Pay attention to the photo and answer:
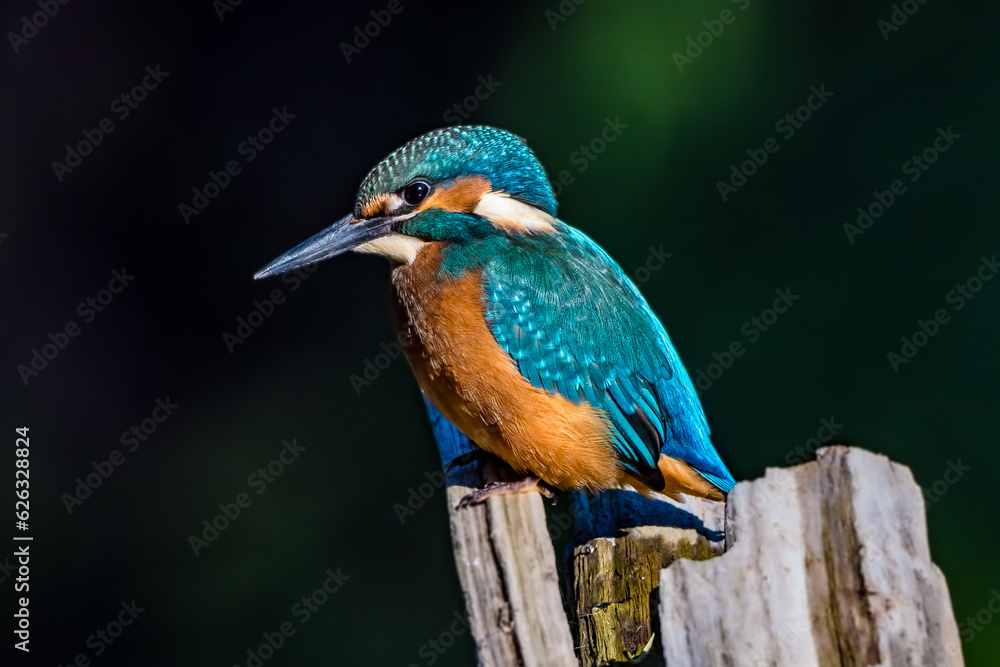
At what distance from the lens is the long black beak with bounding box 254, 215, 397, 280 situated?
7.57 feet

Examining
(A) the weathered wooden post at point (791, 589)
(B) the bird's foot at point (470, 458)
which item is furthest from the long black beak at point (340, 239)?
(A) the weathered wooden post at point (791, 589)

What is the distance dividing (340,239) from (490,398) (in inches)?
20.7

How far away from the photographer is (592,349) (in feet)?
7.39

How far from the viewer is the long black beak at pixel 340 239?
231 cm

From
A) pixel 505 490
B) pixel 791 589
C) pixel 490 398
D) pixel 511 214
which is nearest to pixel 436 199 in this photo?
pixel 511 214

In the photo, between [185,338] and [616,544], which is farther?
[185,338]

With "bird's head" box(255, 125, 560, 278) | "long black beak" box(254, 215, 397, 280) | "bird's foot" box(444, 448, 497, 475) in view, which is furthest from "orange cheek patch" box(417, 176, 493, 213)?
"bird's foot" box(444, 448, 497, 475)

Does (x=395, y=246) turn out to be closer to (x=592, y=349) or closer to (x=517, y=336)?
(x=517, y=336)

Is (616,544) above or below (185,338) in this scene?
below

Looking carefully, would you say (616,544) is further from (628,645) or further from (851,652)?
(851,652)

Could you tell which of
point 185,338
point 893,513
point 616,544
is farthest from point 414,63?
point 893,513

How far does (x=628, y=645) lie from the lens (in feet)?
Answer: 5.96

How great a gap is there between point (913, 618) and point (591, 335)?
112cm

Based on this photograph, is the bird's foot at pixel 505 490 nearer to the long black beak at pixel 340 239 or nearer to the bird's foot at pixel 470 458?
the bird's foot at pixel 470 458
